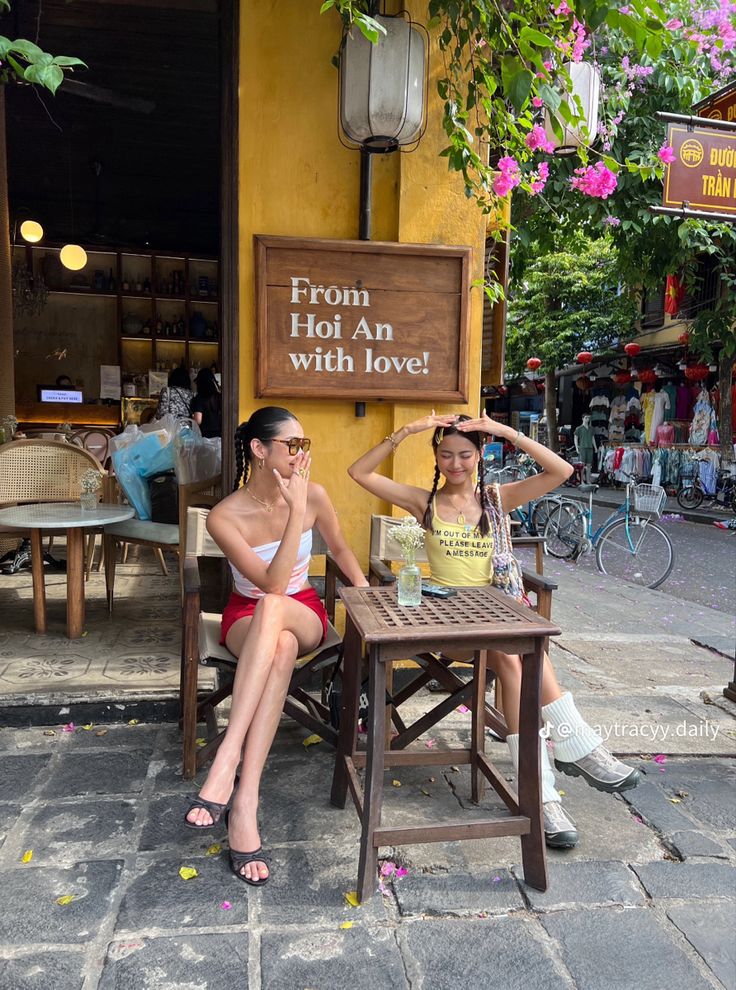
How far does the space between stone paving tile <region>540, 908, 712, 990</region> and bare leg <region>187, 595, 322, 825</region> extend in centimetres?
97

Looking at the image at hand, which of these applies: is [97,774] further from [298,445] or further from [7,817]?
[298,445]

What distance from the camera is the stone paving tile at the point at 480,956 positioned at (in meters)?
1.64

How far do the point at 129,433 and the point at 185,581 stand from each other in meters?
2.28

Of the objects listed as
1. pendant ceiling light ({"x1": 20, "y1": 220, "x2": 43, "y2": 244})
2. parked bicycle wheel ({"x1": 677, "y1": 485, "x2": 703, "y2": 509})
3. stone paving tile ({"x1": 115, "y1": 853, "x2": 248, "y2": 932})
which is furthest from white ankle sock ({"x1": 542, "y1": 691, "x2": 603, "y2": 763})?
parked bicycle wheel ({"x1": 677, "y1": 485, "x2": 703, "y2": 509})

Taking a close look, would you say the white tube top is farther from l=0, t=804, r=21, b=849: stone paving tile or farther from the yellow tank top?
l=0, t=804, r=21, b=849: stone paving tile

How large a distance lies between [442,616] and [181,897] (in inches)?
41.2

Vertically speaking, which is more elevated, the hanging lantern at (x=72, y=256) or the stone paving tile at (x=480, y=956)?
the hanging lantern at (x=72, y=256)

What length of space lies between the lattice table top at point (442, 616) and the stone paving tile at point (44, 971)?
1.02 metres

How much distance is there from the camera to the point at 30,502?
14.9 ft

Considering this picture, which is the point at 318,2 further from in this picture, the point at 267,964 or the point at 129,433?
the point at 267,964

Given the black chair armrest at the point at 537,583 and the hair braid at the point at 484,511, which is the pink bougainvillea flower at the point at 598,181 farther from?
the black chair armrest at the point at 537,583

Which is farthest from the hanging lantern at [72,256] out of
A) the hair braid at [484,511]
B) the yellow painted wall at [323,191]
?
the hair braid at [484,511]

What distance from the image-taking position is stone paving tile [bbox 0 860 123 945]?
68.6 inches

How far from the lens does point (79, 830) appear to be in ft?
7.16
